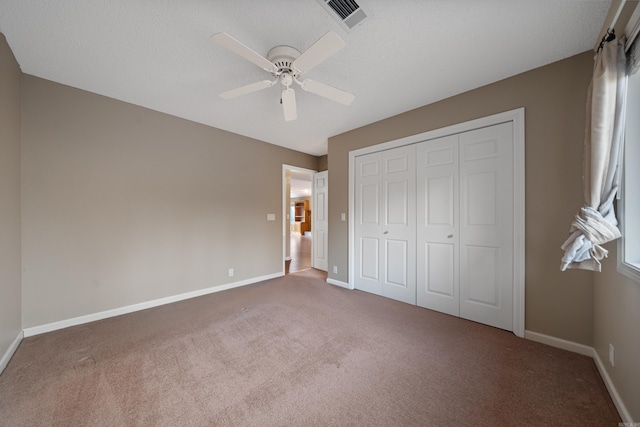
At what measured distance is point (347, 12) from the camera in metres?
1.47

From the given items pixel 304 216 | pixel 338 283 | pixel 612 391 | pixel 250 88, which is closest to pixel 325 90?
pixel 250 88

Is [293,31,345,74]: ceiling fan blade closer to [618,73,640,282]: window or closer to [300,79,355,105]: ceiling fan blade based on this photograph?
[300,79,355,105]: ceiling fan blade

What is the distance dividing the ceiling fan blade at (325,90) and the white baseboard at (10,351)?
10.3 ft

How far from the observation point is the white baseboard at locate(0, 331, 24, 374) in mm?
1711

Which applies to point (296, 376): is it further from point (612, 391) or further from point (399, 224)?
point (399, 224)

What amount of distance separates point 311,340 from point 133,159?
9.72 feet

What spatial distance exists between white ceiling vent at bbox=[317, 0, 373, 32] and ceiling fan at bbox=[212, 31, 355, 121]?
0.26 metres

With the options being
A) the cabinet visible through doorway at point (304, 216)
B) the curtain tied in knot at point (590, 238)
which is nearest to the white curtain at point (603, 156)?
the curtain tied in knot at point (590, 238)

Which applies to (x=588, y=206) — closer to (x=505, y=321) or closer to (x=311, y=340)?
(x=505, y=321)

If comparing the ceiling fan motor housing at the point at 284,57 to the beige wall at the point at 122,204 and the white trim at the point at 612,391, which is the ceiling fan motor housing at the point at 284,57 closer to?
the beige wall at the point at 122,204

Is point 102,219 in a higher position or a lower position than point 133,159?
lower

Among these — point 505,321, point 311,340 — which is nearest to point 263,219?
point 311,340

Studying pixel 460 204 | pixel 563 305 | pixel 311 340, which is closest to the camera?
pixel 563 305

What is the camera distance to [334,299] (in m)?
3.18
